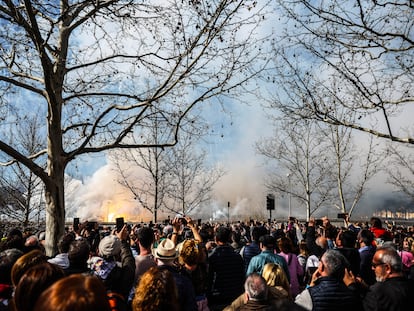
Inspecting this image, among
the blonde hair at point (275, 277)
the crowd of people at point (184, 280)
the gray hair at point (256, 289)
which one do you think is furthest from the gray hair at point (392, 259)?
the gray hair at point (256, 289)

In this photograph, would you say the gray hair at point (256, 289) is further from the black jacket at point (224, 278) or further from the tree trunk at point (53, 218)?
the tree trunk at point (53, 218)

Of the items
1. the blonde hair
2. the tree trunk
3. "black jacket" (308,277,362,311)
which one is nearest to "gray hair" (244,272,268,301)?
"black jacket" (308,277,362,311)

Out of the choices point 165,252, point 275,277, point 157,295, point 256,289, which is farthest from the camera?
point 275,277

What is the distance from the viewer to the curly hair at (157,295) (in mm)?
2352

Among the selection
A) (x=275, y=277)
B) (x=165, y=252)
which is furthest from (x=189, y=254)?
(x=275, y=277)

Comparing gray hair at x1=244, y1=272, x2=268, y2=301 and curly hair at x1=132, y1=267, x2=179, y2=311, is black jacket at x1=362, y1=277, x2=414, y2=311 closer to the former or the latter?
gray hair at x1=244, y1=272, x2=268, y2=301

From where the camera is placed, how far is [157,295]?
7.77 feet

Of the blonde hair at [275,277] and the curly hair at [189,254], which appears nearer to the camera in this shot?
the blonde hair at [275,277]

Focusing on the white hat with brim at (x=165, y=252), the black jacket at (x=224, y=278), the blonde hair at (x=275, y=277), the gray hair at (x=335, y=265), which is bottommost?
the black jacket at (x=224, y=278)

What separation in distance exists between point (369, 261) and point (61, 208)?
19.8 ft

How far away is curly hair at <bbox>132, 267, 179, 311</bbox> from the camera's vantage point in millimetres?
2352

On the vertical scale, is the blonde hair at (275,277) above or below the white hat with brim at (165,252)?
below

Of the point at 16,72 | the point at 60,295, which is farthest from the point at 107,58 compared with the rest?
the point at 60,295

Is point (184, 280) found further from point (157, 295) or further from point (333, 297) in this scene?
point (333, 297)
